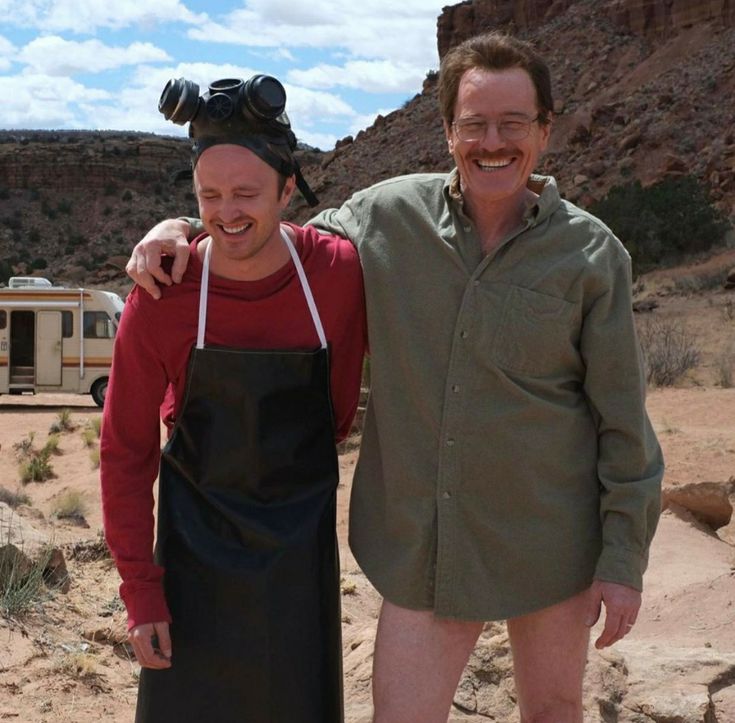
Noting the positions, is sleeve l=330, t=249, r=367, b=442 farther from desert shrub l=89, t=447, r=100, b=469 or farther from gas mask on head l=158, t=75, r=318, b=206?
desert shrub l=89, t=447, r=100, b=469

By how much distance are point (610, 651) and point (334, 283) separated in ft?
6.18

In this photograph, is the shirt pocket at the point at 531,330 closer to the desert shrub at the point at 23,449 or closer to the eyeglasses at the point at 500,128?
the eyeglasses at the point at 500,128

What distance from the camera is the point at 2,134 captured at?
75.8m

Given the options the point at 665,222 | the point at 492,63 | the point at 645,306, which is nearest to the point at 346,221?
the point at 492,63

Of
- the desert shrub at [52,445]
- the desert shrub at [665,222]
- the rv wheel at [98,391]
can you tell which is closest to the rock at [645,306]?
the desert shrub at [665,222]

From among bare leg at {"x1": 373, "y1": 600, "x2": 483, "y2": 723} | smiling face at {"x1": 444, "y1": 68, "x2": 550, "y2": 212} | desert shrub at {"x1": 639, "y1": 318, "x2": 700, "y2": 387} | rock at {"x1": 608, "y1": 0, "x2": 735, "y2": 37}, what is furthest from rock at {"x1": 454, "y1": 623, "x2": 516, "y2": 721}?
rock at {"x1": 608, "y1": 0, "x2": 735, "y2": 37}

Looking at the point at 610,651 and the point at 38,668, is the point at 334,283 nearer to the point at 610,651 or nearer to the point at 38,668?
the point at 610,651

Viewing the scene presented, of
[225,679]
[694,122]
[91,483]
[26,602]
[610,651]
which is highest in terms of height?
[694,122]

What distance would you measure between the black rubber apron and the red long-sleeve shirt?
3 centimetres

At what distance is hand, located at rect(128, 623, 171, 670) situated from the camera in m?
2.36

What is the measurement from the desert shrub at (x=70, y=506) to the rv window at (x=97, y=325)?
627 cm

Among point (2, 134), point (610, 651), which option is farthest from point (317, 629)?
point (2, 134)

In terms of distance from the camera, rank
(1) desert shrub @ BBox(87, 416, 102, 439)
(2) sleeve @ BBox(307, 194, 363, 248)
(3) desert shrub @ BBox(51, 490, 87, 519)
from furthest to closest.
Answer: (1) desert shrub @ BBox(87, 416, 102, 439), (3) desert shrub @ BBox(51, 490, 87, 519), (2) sleeve @ BBox(307, 194, 363, 248)

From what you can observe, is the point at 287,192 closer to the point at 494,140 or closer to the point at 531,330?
the point at 494,140
